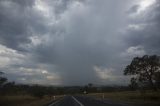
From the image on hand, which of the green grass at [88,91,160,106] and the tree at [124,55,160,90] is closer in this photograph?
the green grass at [88,91,160,106]

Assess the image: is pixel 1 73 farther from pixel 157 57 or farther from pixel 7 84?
pixel 157 57

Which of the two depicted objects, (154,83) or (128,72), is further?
(128,72)

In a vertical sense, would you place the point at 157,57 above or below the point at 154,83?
above

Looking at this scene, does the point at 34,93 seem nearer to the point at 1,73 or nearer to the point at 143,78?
the point at 1,73

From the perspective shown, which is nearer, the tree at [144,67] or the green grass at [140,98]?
the green grass at [140,98]

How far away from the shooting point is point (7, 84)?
84.8 meters

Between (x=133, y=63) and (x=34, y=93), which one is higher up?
(x=133, y=63)

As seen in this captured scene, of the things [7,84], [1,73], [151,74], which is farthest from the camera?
[151,74]

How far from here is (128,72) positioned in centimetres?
9494

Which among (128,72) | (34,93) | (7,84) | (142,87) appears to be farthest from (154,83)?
(7,84)

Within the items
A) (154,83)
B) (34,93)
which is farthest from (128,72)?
(34,93)

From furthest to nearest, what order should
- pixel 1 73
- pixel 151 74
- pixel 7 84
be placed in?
pixel 151 74, pixel 7 84, pixel 1 73

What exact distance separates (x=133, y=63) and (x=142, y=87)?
8988 millimetres

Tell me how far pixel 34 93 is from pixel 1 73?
18216mm
